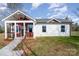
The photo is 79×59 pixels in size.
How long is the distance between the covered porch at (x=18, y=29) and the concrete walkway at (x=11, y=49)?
10cm

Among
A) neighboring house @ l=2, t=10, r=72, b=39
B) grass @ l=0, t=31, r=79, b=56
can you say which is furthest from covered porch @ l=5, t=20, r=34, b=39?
grass @ l=0, t=31, r=79, b=56

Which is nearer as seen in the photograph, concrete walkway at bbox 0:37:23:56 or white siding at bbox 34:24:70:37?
concrete walkway at bbox 0:37:23:56

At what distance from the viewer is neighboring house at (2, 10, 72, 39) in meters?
7.28

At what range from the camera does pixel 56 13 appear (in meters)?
7.27

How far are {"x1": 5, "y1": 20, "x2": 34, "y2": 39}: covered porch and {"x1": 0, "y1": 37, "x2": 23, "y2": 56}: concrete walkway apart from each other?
10 cm

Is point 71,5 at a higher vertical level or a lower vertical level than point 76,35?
higher

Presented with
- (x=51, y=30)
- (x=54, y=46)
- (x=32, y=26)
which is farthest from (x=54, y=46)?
(x=32, y=26)

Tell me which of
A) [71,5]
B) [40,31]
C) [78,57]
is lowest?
[78,57]

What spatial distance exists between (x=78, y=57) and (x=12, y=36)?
4.21 feet

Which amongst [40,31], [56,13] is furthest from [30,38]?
[56,13]

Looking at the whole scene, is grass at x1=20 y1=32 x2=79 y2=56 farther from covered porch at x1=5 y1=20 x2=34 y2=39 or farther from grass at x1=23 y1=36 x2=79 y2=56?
covered porch at x1=5 y1=20 x2=34 y2=39

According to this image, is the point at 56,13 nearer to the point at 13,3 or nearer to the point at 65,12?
the point at 65,12

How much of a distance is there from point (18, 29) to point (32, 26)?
27 centimetres

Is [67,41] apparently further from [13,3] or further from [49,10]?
[13,3]
